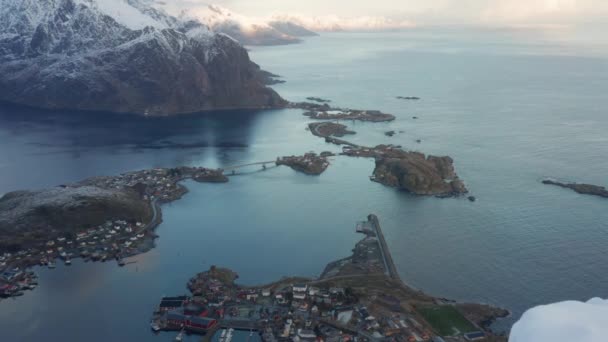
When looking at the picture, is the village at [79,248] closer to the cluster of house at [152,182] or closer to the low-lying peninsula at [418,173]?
the cluster of house at [152,182]

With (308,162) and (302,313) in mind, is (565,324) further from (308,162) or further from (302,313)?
(308,162)

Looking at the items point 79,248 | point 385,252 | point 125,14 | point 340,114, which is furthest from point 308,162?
point 125,14

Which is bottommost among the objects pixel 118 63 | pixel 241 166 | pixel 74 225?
pixel 74 225

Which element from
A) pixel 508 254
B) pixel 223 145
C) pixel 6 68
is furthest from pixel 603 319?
pixel 6 68

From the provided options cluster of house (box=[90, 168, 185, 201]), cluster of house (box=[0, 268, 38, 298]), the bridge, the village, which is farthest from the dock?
cluster of house (box=[0, 268, 38, 298])

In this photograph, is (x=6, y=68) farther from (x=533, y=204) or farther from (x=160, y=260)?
(x=533, y=204)

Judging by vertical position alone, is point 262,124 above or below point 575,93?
below

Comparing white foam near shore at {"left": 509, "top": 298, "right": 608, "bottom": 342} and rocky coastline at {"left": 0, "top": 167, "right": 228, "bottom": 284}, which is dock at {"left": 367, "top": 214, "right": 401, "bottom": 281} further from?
white foam near shore at {"left": 509, "top": 298, "right": 608, "bottom": 342}
